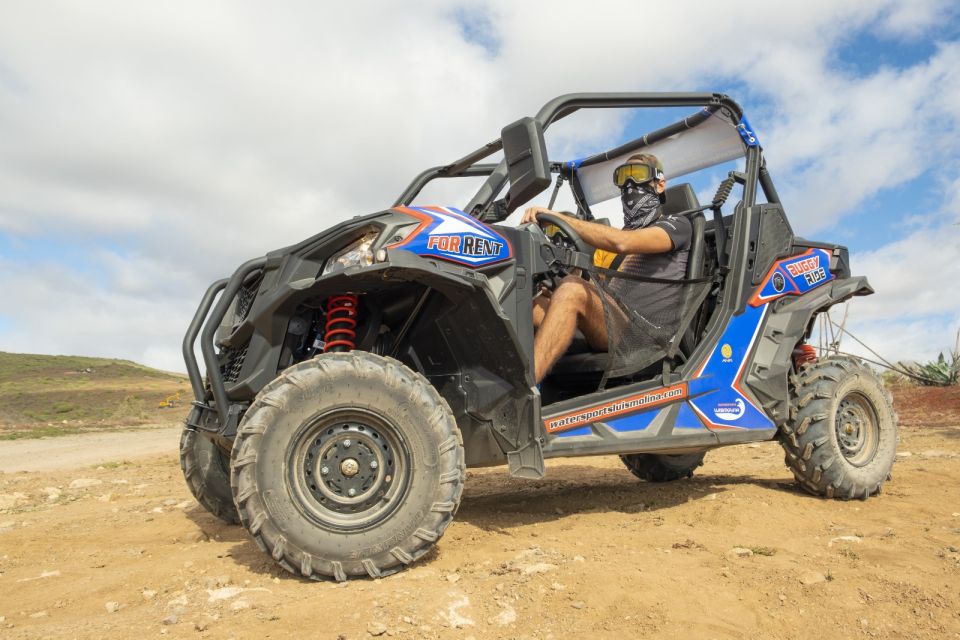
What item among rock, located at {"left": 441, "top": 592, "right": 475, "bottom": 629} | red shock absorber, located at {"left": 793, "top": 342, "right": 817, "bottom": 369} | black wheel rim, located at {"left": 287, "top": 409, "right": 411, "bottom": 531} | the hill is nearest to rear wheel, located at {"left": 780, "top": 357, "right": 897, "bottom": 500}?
red shock absorber, located at {"left": 793, "top": 342, "right": 817, "bottom": 369}

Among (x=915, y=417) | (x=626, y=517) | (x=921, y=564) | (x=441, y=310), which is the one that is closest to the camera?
(x=921, y=564)

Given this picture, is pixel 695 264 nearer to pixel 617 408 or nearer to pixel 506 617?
pixel 617 408

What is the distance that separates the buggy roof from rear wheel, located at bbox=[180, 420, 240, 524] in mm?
3561

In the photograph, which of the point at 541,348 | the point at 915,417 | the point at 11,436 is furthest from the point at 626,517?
the point at 11,436

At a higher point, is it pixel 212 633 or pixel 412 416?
pixel 412 416

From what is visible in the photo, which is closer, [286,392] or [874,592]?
[874,592]

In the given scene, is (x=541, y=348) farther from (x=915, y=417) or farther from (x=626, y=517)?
(x=915, y=417)

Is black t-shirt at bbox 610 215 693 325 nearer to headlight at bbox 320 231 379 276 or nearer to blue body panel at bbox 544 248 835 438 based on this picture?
blue body panel at bbox 544 248 835 438

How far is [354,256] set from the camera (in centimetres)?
336

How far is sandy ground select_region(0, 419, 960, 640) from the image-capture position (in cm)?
255

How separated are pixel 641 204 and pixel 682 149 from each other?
1080mm

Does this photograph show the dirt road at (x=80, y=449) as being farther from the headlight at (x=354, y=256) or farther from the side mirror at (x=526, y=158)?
the side mirror at (x=526, y=158)

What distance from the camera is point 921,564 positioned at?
10.7ft

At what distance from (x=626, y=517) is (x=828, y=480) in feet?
5.00
